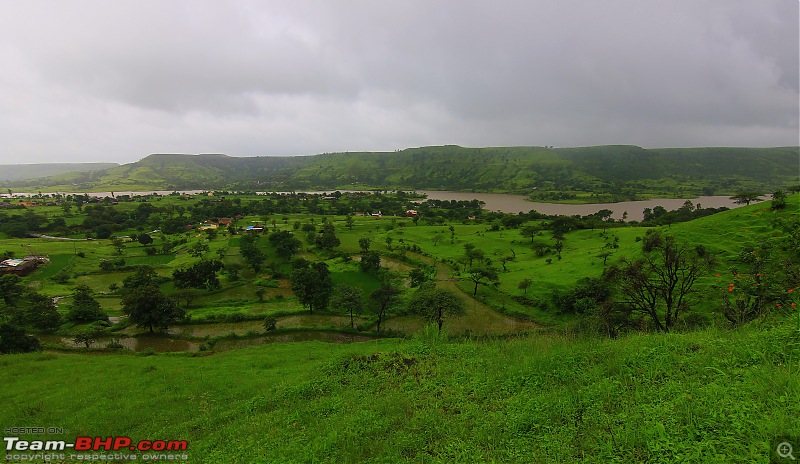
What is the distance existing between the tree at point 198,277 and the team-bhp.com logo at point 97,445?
34.7 meters

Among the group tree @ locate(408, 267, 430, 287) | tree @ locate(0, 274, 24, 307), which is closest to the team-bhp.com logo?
tree @ locate(408, 267, 430, 287)

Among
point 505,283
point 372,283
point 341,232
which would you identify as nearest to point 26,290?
point 372,283

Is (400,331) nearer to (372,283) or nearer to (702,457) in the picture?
(372,283)

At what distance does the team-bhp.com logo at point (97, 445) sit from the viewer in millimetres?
10531

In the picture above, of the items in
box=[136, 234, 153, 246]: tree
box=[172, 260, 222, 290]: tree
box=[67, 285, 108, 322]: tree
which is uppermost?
box=[136, 234, 153, 246]: tree

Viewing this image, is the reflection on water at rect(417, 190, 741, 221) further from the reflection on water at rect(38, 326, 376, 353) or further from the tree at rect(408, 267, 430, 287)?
the reflection on water at rect(38, 326, 376, 353)

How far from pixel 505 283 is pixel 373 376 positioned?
34.8 m

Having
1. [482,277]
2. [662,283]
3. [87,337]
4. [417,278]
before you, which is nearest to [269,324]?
[87,337]

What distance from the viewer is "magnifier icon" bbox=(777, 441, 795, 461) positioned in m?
4.99

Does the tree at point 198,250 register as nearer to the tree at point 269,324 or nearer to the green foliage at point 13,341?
the green foliage at point 13,341

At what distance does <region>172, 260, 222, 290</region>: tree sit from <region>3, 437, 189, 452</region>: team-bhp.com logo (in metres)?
34.7

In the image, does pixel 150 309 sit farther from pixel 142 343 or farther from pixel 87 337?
pixel 87 337

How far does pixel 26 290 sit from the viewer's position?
40.8m

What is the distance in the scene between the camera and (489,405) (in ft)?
31.3
